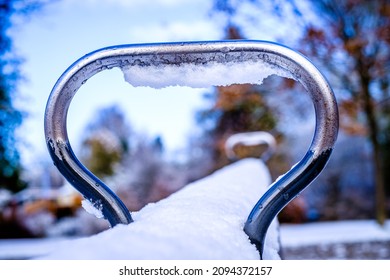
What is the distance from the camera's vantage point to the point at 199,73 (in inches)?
19.2

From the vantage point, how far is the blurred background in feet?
23.0

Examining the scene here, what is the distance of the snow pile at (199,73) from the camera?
480mm

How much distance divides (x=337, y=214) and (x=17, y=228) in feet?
18.7

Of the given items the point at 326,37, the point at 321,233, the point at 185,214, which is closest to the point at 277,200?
the point at 185,214

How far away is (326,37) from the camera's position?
7.19m

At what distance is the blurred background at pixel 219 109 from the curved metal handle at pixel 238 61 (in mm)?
5108

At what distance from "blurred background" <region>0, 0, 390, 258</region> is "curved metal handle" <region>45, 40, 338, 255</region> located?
5108mm

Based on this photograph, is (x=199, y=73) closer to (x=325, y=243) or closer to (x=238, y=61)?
(x=238, y=61)

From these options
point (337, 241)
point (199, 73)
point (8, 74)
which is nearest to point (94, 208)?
point (199, 73)

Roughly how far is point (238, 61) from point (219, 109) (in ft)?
27.8

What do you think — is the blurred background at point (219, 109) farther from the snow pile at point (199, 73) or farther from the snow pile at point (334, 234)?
the snow pile at point (199, 73)
